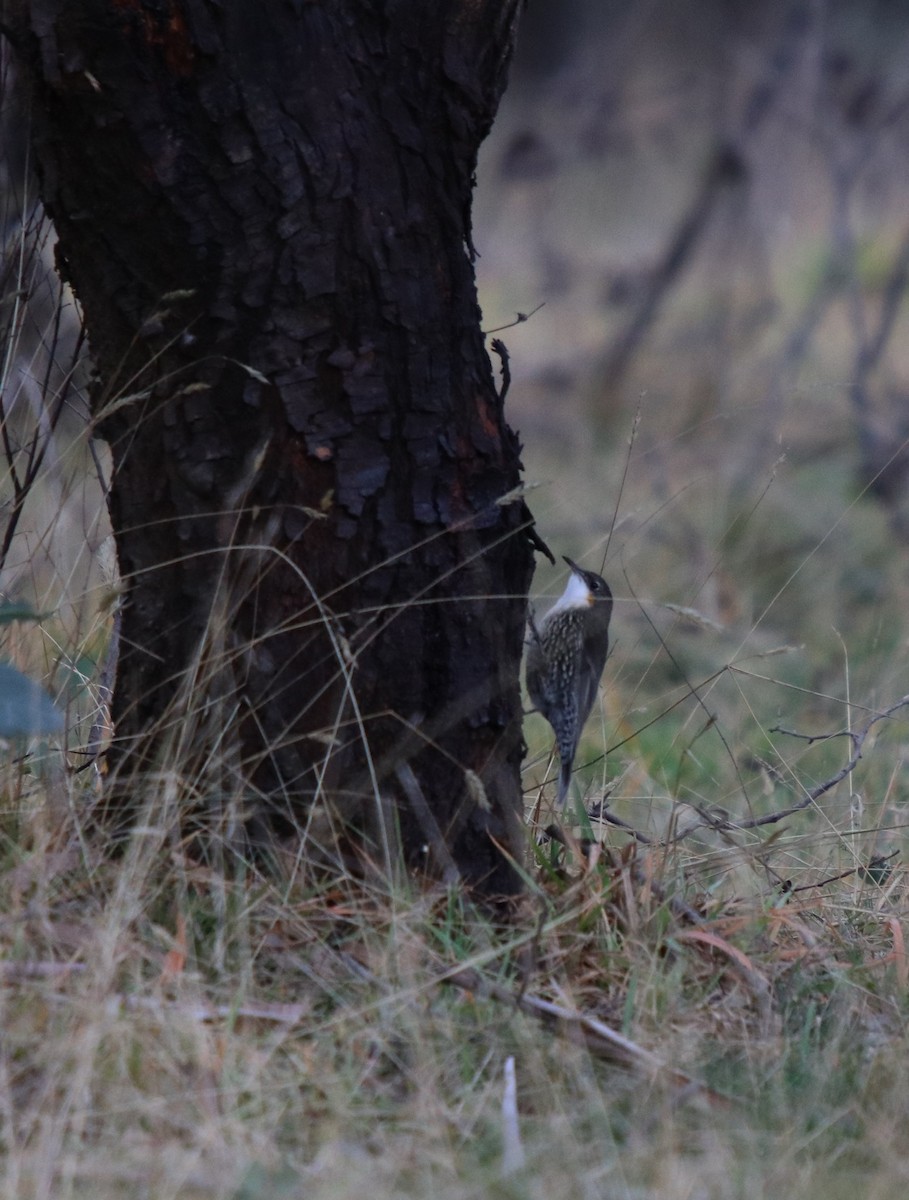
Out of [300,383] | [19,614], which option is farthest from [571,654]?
[19,614]

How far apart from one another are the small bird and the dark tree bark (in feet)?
2.76

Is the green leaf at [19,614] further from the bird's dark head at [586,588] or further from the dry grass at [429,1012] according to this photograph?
the bird's dark head at [586,588]

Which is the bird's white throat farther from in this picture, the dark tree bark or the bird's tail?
the dark tree bark

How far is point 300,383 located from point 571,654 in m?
1.40

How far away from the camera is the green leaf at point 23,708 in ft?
6.61

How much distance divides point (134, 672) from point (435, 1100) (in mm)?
952

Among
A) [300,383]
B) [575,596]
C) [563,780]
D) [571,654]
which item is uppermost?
[300,383]

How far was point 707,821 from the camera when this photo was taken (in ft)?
9.29

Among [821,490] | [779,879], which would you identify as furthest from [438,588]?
[821,490]

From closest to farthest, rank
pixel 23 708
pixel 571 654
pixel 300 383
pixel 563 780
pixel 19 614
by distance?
pixel 23 708 → pixel 19 614 → pixel 300 383 → pixel 563 780 → pixel 571 654

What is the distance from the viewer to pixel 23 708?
2.04 metres

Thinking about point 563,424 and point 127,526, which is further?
point 563,424

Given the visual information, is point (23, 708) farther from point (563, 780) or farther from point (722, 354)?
point (722, 354)

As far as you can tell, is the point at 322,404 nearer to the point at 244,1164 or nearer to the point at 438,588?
the point at 438,588
